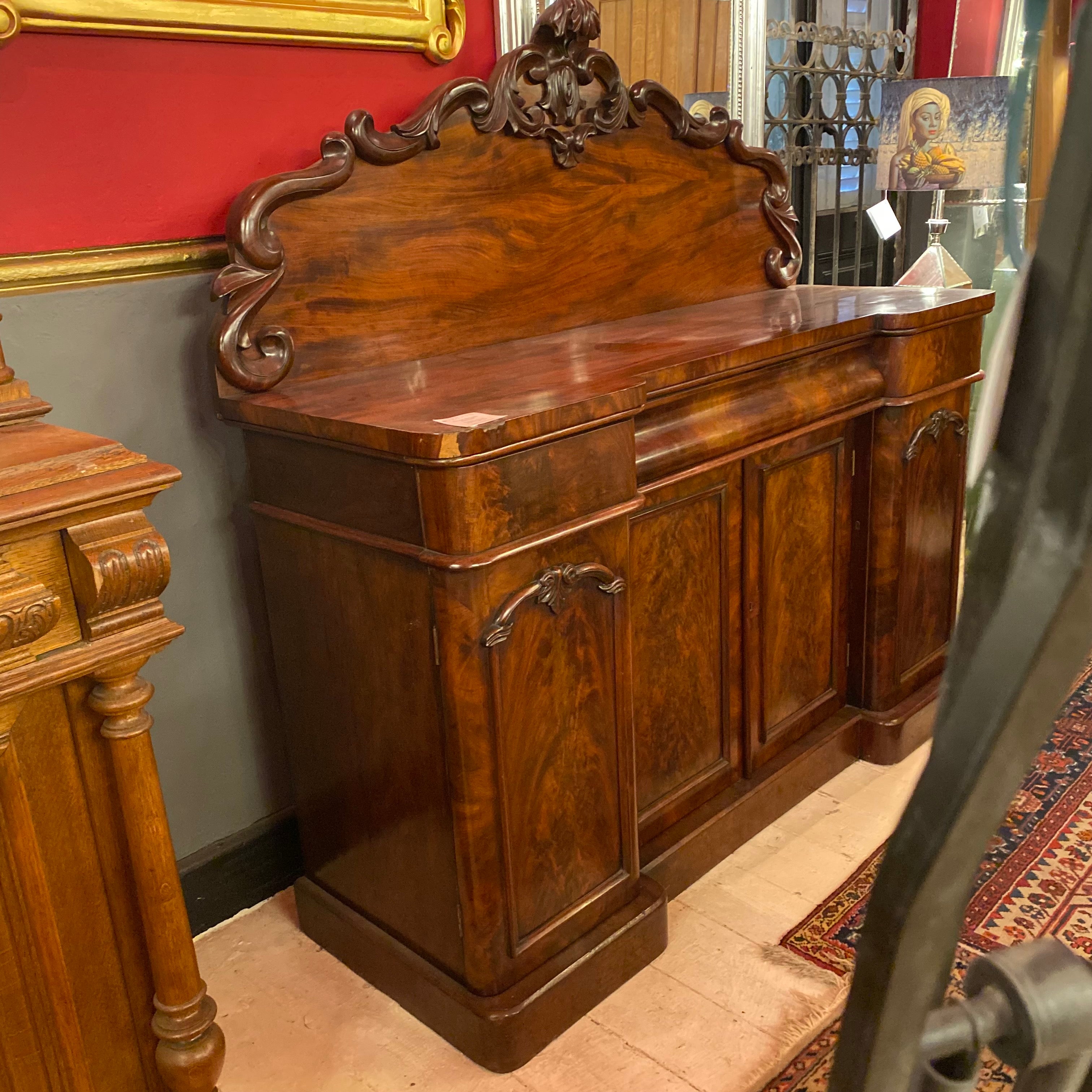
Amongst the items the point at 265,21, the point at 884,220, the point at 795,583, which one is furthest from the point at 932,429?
the point at 265,21

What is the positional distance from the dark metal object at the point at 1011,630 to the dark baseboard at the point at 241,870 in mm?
1909

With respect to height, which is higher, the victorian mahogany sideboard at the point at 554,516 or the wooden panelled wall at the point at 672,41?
the wooden panelled wall at the point at 672,41

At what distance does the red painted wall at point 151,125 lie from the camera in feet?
5.39

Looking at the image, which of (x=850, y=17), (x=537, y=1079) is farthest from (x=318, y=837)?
(x=850, y=17)

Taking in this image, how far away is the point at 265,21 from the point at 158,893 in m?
1.41

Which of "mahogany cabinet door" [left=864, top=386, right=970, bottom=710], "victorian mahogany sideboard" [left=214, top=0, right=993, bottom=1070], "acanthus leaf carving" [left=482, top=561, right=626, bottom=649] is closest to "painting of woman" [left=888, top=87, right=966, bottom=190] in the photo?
"victorian mahogany sideboard" [left=214, top=0, right=993, bottom=1070]

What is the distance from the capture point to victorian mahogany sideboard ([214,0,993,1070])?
64.4 inches

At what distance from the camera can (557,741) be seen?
1752mm

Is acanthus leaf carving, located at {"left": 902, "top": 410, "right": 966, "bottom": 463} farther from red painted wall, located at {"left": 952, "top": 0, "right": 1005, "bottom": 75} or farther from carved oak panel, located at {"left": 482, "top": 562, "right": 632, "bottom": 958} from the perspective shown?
red painted wall, located at {"left": 952, "top": 0, "right": 1005, "bottom": 75}

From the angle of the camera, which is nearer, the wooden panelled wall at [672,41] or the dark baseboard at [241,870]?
the dark baseboard at [241,870]

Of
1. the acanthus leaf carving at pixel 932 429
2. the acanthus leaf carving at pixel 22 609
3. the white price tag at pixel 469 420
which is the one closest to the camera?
the acanthus leaf carving at pixel 22 609

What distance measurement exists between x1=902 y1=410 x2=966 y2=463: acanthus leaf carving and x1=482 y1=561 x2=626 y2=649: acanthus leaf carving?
3.18ft

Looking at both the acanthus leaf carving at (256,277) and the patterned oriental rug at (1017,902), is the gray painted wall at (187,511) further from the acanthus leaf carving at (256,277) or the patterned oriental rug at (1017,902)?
the patterned oriental rug at (1017,902)

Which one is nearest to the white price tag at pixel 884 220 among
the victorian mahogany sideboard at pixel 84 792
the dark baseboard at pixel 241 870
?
the dark baseboard at pixel 241 870
